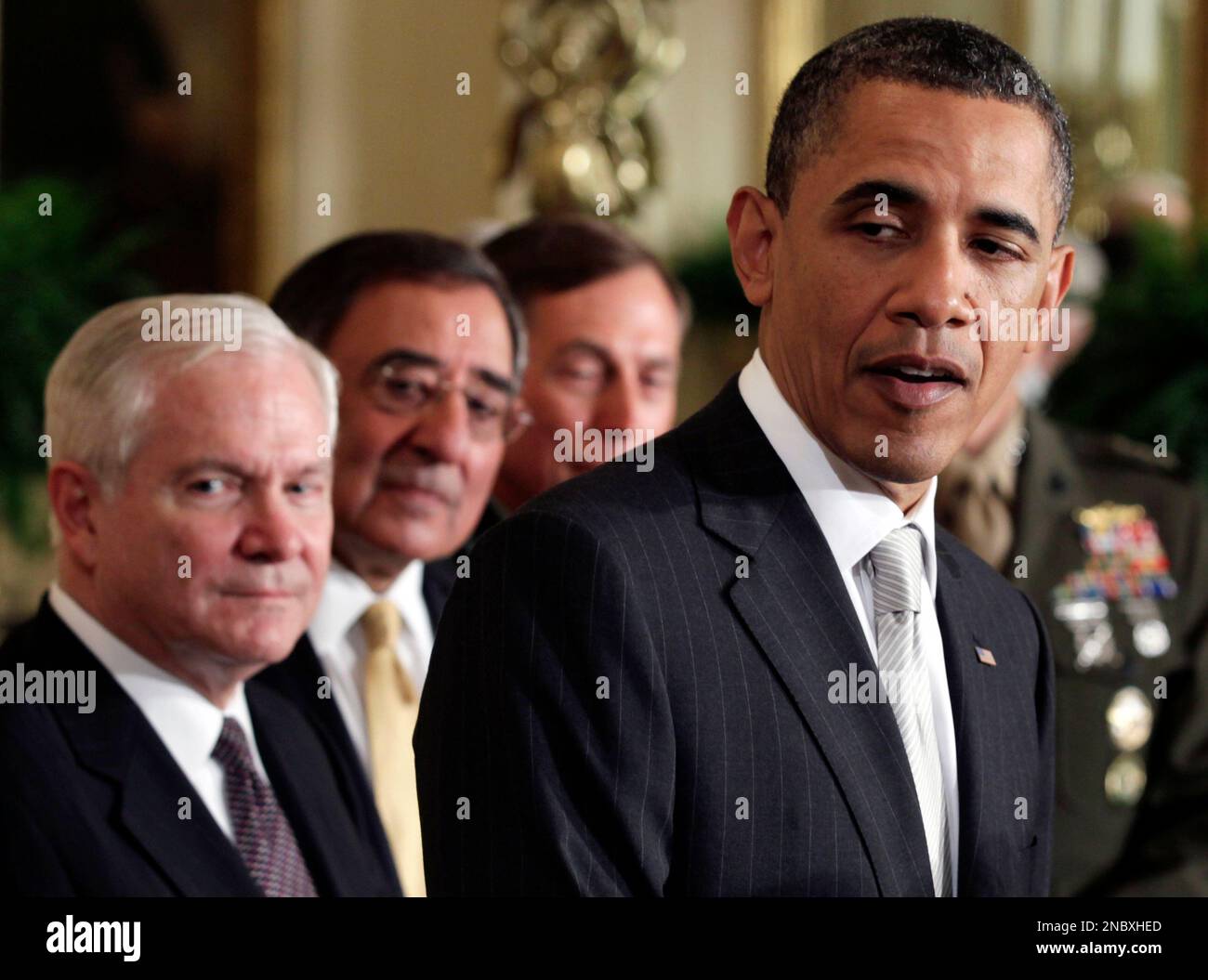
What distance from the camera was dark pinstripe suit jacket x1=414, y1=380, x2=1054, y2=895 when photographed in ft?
3.95

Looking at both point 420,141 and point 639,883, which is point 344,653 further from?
point 420,141

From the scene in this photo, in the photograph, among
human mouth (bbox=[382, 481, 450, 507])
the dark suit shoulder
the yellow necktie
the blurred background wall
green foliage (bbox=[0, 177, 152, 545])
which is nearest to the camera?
the dark suit shoulder

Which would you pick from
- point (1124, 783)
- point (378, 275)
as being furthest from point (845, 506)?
point (1124, 783)

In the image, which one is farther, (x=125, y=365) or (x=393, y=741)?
(x=393, y=741)

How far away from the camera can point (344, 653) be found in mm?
2201

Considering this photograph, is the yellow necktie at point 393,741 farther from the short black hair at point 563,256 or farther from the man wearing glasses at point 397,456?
the short black hair at point 563,256

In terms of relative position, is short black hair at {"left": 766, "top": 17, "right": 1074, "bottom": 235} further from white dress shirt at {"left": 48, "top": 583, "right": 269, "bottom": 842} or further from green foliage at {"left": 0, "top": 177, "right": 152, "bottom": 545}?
green foliage at {"left": 0, "top": 177, "right": 152, "bottom": 545}

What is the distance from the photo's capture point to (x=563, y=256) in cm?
276

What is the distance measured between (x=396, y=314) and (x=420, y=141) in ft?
11.9

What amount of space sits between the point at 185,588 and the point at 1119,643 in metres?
1.67

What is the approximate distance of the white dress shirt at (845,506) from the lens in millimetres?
1373

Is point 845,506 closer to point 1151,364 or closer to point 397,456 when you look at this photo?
point 397,456

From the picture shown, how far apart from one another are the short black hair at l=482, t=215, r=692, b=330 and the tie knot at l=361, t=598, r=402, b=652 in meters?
0.68
